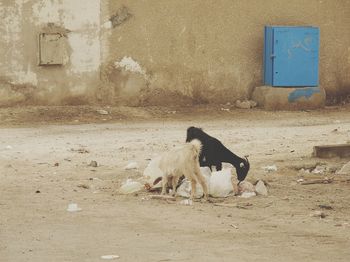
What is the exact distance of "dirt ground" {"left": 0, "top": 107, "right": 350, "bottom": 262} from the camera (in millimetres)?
6484

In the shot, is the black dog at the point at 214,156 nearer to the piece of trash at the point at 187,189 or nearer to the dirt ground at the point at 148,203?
the dirt ground at the point at 148,203

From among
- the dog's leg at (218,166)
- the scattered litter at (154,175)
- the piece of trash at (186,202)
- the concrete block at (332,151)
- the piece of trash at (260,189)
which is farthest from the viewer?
the concrete block at (332,151)

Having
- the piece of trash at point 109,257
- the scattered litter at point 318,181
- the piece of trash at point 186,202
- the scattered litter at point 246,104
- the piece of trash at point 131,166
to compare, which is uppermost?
the scattered litter at point 246,104

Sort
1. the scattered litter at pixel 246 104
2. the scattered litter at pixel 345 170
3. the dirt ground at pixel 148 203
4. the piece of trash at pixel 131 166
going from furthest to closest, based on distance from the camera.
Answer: the scattered litter at pixel 246 104
the piece of trash at pixel 131 166
the scattered litter at pixel 345 170
the dirt ground at pixel 148 203

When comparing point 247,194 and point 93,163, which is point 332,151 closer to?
point 247,194

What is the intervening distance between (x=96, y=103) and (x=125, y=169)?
602cm

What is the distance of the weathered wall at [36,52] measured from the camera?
51.0 ft

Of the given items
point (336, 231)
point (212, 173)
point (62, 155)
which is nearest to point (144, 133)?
point (62, 155)

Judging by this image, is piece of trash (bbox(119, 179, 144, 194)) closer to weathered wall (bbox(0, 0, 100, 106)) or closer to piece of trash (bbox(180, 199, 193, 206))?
piece of trash (bbox(180, 199, 193, 206))

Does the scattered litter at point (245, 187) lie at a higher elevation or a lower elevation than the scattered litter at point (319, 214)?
higher

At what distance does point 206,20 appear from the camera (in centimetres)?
1669

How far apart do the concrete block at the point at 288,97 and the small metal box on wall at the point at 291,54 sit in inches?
4.7

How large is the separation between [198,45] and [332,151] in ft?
20.4

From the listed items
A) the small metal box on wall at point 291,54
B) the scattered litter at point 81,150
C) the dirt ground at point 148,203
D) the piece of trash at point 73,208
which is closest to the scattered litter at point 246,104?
the small metal box on wall at point 291,54
